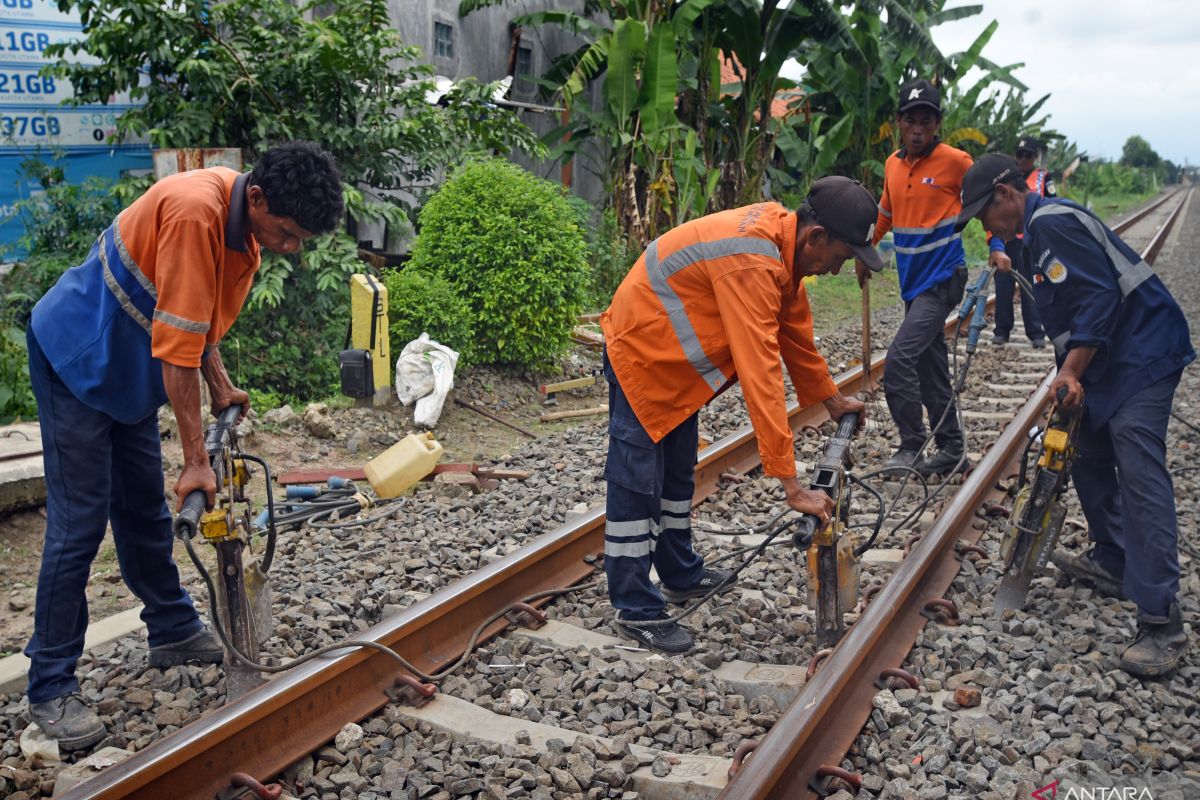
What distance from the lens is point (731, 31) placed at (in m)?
15.6

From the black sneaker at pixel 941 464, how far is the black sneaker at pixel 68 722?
4.77 meters

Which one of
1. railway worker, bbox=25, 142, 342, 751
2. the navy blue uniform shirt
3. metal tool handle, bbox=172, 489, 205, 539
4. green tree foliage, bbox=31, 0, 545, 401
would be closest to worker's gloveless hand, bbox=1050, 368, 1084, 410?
the navy blue uniform shirt

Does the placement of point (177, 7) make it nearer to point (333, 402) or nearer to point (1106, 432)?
point (333, 402)

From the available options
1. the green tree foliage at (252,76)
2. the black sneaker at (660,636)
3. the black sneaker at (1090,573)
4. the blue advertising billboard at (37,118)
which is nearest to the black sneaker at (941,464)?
the black sneaker at (1090,573)

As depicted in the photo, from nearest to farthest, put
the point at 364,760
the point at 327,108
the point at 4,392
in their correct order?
the point at 364,760 < the point at 4,392 < the point at 327,108

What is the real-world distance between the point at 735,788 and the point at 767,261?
6.00 ft

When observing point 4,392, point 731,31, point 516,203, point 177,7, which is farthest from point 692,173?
point 4,392

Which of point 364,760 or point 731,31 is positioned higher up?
point 731,31

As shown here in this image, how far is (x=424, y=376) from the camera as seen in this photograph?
8031 millimetres

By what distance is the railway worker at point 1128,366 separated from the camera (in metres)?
4.18

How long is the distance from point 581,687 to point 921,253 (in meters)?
3.90

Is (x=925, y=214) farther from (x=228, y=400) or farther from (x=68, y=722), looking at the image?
(x=68, y=722)

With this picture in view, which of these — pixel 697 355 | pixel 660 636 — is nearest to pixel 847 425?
pixel 697 355

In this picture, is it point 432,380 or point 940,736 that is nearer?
point 940,736
